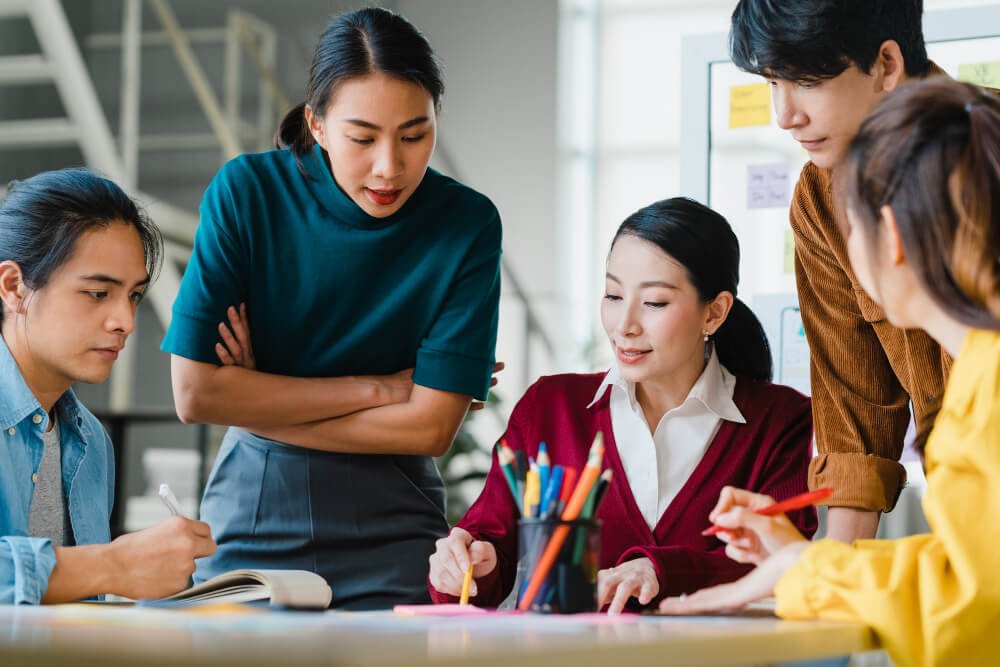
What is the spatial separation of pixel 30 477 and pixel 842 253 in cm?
106

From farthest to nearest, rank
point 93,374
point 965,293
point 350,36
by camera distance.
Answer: point 350,36 → point 93,374 → point 965,293

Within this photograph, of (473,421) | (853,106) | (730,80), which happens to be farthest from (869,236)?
(473,421)

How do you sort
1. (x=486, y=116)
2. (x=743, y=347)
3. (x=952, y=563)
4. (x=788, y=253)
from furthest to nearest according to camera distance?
(x=486, y=116), (x=788, y=253), (x=743, y=347), (x=952, y=563)

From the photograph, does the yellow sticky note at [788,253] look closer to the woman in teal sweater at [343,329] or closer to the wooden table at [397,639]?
the woman in teal sweater at [343,329]

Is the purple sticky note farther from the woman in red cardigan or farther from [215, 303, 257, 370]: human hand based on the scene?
[215, 303, 257, 370]: human hand

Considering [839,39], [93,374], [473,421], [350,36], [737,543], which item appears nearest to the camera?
[737,543]

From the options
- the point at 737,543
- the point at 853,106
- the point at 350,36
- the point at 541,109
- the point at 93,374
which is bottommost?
the point at 737,543

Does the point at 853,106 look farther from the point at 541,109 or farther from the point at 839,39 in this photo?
the point at 541,109

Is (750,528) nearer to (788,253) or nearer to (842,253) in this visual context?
(842,253)

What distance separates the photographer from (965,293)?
0.93 m

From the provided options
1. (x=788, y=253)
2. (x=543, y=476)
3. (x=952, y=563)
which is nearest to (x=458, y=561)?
(x=543, y=476)

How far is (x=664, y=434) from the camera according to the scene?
1.62 metres

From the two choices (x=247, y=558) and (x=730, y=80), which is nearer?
(x=247, y=558)

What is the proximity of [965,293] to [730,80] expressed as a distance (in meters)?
1.91
